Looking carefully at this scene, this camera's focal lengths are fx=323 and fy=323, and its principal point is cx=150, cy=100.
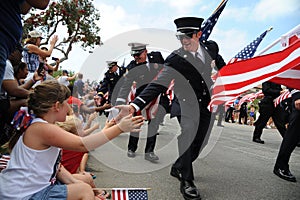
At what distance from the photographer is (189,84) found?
12.3 ft

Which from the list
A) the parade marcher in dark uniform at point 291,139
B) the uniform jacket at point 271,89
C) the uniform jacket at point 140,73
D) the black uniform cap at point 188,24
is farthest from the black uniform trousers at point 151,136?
the uniform jacket at point 271,89

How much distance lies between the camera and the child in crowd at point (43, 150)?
2.04 metres

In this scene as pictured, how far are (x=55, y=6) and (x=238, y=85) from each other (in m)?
12.6

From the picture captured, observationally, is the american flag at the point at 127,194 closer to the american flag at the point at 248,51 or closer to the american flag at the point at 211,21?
the american flag at the point at 211,21

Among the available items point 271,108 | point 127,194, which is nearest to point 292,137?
point 127,194

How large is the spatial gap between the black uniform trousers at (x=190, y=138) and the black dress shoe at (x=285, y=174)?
1227 mm

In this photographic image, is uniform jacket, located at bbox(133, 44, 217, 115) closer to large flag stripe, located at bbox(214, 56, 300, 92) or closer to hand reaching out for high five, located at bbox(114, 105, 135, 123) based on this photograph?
large flag stripe, located at bbox(214, 56, 300, 92)

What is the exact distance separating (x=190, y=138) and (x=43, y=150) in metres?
1.91

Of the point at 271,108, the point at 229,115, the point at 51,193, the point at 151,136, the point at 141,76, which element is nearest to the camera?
the point at 51,193

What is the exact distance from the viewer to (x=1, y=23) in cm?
162

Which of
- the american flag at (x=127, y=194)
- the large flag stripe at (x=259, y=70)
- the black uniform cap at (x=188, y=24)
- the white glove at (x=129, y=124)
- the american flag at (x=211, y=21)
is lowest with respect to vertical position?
the american flag at (x=127, y=194)

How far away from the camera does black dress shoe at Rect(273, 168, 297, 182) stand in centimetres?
412

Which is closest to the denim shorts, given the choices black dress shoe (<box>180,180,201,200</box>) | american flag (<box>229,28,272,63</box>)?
black dress shoe (<box>180,180,201,200</box>)

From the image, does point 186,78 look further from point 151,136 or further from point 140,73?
point 151,136
